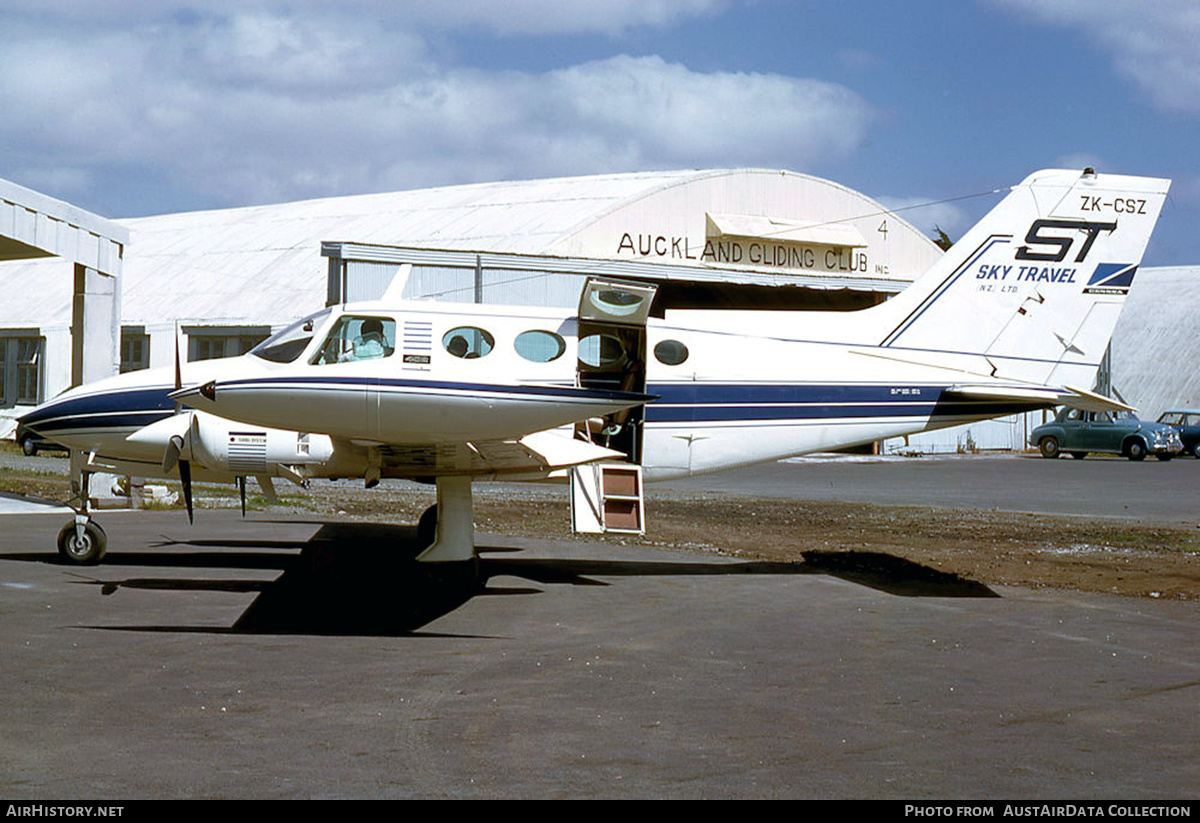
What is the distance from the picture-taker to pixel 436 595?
495 inches

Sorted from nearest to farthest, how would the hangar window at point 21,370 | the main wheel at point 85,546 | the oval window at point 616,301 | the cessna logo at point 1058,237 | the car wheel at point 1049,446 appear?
the oval window at point 616,301 < the main wheel at point 85,546 < the cessna logo at point 1058,237 < the car wheel at point 1049,446 < the hangar window at point 21,370

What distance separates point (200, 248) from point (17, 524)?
107ft

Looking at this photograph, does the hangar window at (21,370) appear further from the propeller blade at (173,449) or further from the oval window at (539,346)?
the oval window at (539,346)

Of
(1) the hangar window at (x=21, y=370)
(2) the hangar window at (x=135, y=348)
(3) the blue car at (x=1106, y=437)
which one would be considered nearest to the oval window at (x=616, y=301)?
(2) the hangar window at (x=135, y=348)

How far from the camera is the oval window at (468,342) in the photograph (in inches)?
478

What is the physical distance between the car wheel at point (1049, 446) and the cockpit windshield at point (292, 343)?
37.8 meters

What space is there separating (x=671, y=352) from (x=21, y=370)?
3950cm

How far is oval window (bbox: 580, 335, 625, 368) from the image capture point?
12797mm

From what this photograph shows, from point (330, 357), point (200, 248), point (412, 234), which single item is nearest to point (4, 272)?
point (200, 248)

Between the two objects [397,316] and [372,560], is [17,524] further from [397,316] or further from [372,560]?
[397,316]

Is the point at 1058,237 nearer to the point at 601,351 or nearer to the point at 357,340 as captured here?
the point at 601,351

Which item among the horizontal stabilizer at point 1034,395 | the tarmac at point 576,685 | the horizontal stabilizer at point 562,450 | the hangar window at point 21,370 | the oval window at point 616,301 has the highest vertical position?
the hangar window at point 21,370

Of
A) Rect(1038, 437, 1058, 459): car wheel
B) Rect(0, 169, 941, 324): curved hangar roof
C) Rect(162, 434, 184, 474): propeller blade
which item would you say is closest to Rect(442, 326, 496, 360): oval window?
Rect(162, 434, 184, 474): propeller blade
